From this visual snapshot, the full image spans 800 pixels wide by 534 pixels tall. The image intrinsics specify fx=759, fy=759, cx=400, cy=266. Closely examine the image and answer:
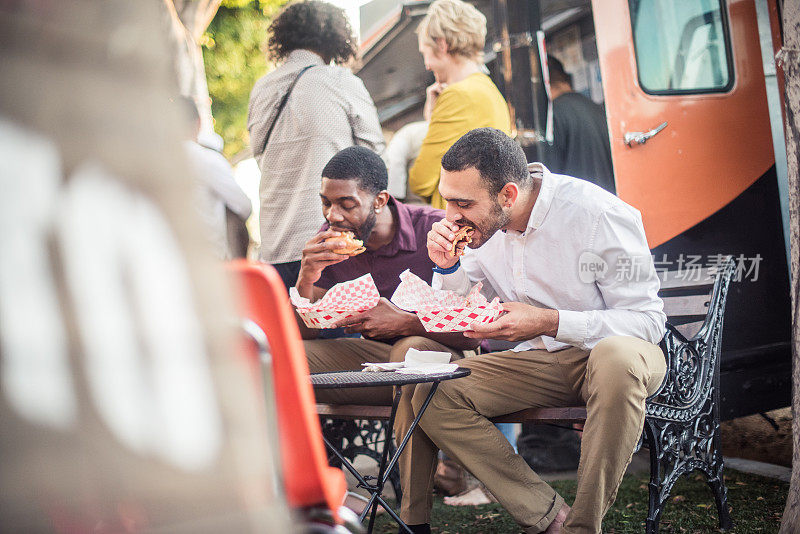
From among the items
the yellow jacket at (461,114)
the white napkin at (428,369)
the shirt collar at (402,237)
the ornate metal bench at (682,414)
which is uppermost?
the yellow jacket at (461,114)

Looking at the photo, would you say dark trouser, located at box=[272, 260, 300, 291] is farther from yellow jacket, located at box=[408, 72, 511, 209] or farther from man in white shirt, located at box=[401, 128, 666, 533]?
man in white shirt, located at box=[401, 128, 666, 533]

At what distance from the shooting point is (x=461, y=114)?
12.6ft

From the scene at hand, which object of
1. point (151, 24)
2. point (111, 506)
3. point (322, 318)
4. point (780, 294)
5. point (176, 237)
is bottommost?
point (780, 294)

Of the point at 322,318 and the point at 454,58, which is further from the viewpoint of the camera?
the point at 454,58

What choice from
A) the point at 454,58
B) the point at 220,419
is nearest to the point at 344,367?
the point at 454,58

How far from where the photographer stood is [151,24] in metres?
0.89

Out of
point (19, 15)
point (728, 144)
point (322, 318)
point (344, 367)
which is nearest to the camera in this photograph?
point (19, 15)

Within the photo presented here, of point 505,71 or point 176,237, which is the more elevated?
point 505,71

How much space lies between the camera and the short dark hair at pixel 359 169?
11.8 feet

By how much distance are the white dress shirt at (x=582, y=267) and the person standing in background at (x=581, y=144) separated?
1.52m

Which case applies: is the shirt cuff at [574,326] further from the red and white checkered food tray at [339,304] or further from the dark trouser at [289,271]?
the dark trouser at [289,271]

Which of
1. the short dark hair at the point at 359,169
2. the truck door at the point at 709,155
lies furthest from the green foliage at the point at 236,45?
the truck door at the point at 709,155

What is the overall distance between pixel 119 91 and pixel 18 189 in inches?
6.1

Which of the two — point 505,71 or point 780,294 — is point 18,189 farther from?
point 780,294
